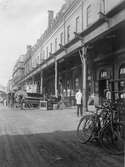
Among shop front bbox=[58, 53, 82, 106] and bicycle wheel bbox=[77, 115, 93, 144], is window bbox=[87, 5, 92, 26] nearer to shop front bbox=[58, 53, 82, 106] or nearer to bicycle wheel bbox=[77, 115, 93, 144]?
shop front bbox=[58, 53, 82, 106]

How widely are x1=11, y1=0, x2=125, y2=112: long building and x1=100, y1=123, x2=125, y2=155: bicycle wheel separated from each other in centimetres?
126

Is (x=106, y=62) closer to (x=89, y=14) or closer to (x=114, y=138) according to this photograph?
(x=89, y=14)

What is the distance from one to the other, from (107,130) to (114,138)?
294 mm

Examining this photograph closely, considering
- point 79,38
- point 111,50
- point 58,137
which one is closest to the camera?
point 58,137

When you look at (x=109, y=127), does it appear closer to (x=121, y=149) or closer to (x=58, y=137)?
(x=121, y=149)

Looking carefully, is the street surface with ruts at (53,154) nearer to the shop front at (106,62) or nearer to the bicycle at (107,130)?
the bicycle at (107,130)

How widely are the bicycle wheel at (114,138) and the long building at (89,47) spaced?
4.12ft

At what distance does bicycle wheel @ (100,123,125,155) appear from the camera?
20.7 feet

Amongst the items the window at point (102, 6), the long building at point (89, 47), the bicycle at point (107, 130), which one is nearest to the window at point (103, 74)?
the long building at point (89, 47)

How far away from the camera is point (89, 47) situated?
56.2 feet

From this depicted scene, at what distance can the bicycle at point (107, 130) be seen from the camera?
6367mm

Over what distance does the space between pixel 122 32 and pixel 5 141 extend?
33.2 ft

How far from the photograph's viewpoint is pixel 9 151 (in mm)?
6453

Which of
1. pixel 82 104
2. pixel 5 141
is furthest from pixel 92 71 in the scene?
pixel 5 141
